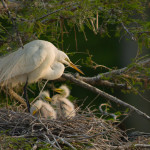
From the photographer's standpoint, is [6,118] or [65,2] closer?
[6,118]

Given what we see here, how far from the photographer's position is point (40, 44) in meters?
2.89

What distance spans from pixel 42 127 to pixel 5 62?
1009 mm

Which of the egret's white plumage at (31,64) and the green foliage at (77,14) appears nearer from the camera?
the green foliage at (77,14)

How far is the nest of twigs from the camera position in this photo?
2105mm

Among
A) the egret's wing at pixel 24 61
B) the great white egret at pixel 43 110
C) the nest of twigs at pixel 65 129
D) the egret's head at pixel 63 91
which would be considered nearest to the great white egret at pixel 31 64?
the egret's wing at pixel 24 61

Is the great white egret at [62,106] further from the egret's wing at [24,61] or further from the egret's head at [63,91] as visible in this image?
the egret's wing at [24,61]

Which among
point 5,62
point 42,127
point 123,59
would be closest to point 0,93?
point 5,62

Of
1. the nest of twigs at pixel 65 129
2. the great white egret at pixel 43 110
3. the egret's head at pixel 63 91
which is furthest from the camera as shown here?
the egret's head at pixel 63 91

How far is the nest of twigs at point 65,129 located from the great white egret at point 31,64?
55 cm

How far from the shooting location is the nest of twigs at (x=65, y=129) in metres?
2.11

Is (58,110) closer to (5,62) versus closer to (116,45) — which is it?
(5,62)

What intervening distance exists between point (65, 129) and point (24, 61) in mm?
832

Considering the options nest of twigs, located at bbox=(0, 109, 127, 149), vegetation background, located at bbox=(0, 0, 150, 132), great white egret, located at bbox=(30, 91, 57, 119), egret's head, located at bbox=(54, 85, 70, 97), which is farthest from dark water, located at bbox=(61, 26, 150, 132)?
nest of twigs, located at bbox=(0, 109, 127, 149)

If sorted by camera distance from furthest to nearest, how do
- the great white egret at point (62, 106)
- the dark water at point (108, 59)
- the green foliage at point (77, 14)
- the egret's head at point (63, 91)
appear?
the dark water at point (108, 59), the egret's head at point (63, 91), the great white egret at point (62, 106), the green foliage at point (77, 14)
